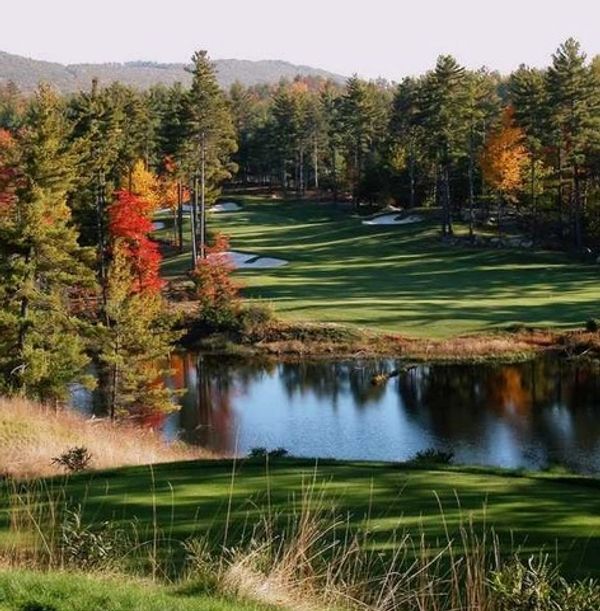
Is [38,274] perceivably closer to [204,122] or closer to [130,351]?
[130,351]

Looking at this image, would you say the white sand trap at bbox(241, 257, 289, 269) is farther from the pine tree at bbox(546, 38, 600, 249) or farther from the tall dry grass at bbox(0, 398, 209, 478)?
the tall dry grass at bbox(0, 398, 209, 478)

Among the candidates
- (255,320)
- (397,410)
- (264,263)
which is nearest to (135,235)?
(255,320)

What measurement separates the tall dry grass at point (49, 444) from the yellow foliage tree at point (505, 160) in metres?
48.2

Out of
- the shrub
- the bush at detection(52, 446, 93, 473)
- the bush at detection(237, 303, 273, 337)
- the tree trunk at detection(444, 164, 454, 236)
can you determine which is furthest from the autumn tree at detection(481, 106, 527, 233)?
the shrub

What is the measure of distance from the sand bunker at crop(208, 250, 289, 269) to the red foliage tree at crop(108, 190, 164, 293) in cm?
1285

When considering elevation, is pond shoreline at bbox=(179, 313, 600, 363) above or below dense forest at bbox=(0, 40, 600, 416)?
below

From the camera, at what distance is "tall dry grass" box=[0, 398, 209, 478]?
14.5m

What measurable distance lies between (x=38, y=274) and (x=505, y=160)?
147 feet

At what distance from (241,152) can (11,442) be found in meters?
99.7

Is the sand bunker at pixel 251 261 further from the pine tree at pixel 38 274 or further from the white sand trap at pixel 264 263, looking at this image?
the pine tree at pixel 38 274

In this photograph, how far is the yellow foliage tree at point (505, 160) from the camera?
64.4 m

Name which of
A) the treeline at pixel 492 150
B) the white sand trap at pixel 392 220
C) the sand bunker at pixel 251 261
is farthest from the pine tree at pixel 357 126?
the sand bunker at pixel 251 261

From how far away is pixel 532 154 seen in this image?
208ft

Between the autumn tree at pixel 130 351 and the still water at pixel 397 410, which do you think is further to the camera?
the autumn tree at pixel 130 351
